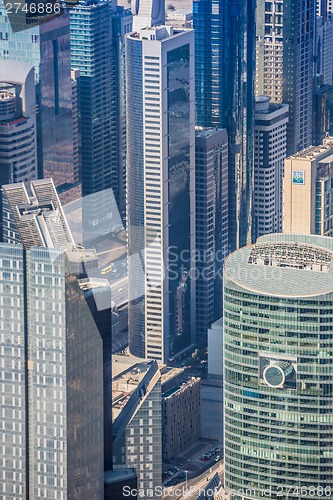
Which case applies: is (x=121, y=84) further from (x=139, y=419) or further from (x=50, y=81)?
(x=139, y=419)

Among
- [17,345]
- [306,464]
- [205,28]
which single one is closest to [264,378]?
[306,464]

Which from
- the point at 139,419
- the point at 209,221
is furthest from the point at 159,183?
the point at 139,419

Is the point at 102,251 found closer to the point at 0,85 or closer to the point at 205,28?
the point at 0,85

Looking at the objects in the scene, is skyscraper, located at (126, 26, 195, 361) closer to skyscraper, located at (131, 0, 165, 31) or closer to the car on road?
skyscraper, located at (131, 0, 165, 31)

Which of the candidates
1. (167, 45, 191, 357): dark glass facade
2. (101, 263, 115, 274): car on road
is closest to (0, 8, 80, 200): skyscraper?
(101, 263, 115, 274): car on road

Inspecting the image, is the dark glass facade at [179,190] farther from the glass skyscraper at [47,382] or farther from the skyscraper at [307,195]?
the glass skyscraper at [47,382]

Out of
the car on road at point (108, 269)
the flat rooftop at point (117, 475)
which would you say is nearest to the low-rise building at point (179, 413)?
the car on road at point (108, 269)

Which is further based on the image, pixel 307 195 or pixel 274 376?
pixel 307 195
